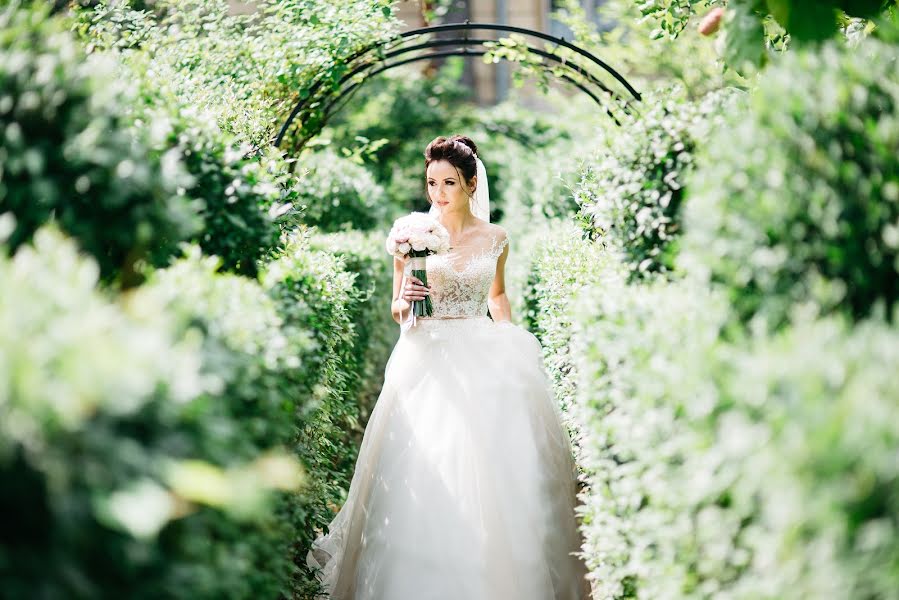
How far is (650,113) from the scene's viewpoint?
329cm

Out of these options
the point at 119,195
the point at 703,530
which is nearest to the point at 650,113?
the point at 703,530

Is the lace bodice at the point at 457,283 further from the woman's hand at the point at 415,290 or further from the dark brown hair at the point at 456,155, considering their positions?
the dark brown hair at the point at 456,155

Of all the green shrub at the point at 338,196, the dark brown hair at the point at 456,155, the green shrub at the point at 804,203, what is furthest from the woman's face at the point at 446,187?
the green shrub at the point at 338,196

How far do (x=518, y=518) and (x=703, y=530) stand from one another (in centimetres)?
166

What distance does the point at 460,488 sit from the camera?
12.1 feet

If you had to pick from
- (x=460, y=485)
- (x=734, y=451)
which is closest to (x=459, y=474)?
(x=460, y=485)

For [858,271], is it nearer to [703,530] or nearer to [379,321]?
[703,530]

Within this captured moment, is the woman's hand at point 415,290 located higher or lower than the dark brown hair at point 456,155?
lower

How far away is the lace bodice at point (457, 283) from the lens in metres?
4.54

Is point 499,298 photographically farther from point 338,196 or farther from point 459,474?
point 338,196

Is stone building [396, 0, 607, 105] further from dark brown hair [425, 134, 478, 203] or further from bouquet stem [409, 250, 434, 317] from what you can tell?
bouquet stem [409, 250, 434, 317]

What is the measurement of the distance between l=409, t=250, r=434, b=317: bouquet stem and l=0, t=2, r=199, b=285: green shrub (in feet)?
5.97

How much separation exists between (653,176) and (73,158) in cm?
222

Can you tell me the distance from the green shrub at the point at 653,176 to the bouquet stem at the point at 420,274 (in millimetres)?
1240
